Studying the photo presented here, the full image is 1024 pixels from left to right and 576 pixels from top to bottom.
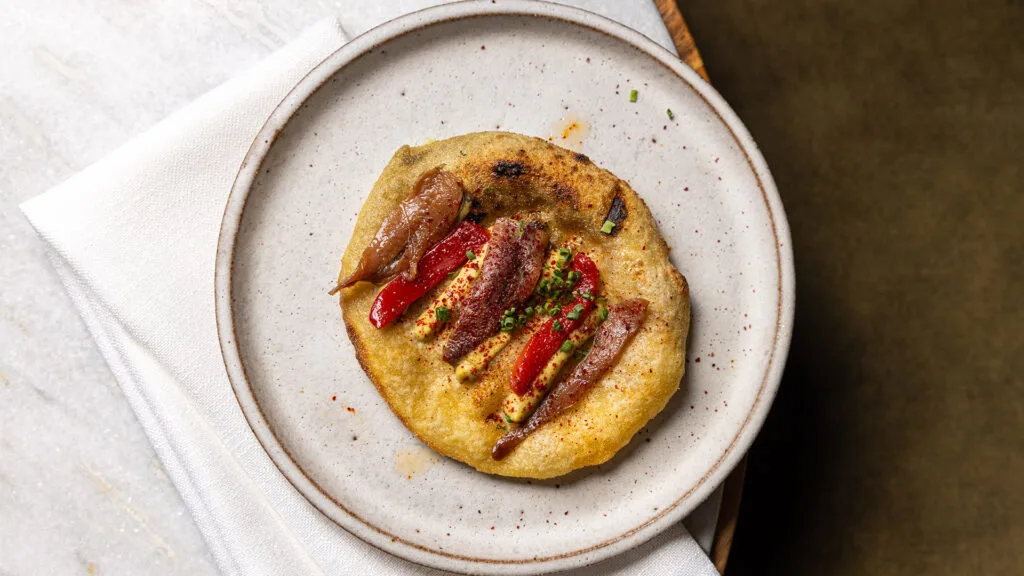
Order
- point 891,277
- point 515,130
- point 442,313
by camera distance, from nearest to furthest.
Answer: point 442,313, point 515,130, point 891,277

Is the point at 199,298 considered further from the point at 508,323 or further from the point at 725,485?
the point at 725,485

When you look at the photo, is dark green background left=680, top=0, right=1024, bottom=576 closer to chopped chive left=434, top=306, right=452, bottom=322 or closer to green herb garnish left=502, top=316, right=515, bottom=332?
green herb garnish left=502, top=316, right=515, bottom=332

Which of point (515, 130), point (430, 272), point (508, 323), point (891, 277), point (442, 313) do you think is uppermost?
point (515, 130)

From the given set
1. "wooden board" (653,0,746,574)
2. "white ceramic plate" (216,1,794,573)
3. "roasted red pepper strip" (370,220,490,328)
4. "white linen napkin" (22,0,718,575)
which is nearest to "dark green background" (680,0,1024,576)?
"wooden board" (653,0,746,574)

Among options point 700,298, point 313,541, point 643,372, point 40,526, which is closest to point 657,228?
point 700,298

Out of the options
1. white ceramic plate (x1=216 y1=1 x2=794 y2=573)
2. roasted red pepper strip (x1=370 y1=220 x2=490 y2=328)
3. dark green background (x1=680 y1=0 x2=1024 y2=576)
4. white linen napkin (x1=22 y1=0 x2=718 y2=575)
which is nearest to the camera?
roasted red pepper strip (x1=370 y1=220 x2=490 y2=328)

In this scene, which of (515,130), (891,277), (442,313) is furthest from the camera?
(891,277)

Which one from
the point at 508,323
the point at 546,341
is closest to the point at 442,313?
the point at 508,323
